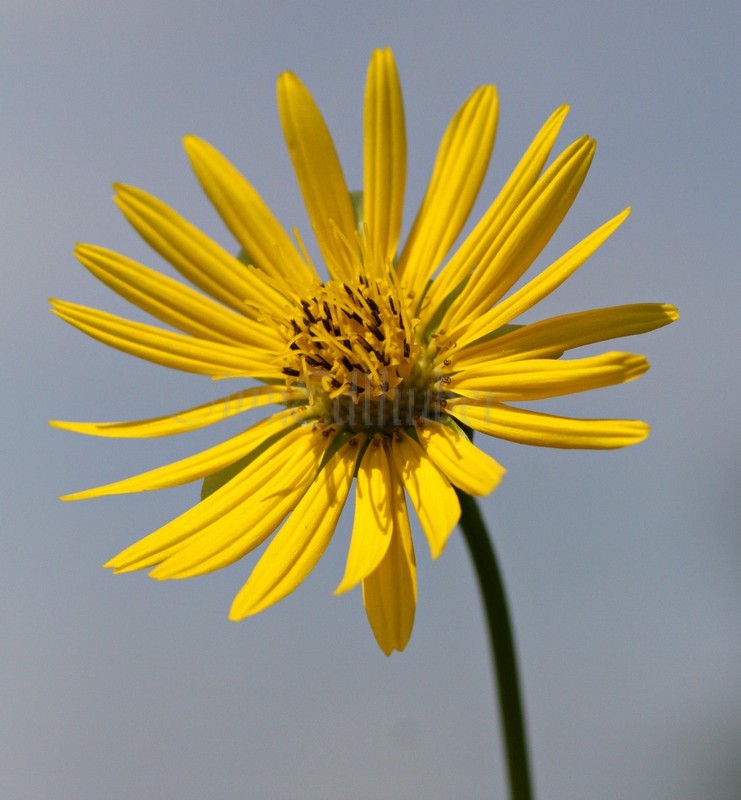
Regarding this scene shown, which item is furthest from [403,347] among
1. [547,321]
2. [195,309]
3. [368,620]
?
[368,620]

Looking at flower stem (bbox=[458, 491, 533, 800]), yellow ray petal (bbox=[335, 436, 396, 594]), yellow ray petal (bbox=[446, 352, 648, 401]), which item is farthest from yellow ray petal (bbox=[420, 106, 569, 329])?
flower stem (bbox=[458, 491, 533, 800])

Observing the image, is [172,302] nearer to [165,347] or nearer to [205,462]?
[165,347]

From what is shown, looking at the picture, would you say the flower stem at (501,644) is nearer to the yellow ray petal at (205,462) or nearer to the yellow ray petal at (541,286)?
the yellow ray petal at (541,286)

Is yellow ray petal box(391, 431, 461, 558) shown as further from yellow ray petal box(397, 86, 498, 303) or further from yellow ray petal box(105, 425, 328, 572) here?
yellow ray petal box(397, 86, 498, 303)

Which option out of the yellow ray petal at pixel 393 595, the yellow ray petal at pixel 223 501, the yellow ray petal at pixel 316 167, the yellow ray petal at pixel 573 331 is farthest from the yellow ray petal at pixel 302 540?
the yellow ray petal at pixel 316 167

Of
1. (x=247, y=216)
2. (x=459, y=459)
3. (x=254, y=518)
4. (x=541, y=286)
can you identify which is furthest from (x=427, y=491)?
(x=247, y=216)
